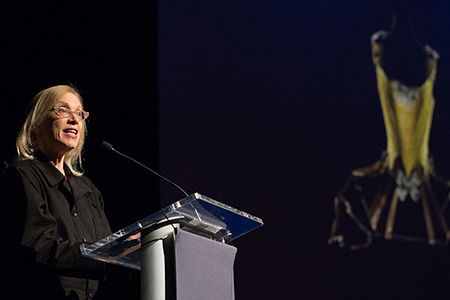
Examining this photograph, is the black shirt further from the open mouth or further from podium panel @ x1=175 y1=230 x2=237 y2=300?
podium panel @ x1=175 y1=230 x2=237 y2=300

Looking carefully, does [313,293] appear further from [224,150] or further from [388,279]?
[224,150]

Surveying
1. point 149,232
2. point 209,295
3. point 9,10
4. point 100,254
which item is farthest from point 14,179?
point 9,10

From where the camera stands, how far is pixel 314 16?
13.7 ft

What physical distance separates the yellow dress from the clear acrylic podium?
2029 mm

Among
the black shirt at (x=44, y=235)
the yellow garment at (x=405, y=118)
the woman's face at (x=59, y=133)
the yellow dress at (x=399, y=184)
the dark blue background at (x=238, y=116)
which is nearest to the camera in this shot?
the black shirt at (x=44, y=235)

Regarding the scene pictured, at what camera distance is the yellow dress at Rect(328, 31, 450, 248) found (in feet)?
12.9

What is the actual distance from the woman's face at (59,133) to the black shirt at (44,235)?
103 mm

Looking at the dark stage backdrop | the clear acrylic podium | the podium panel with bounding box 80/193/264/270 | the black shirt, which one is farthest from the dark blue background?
the clear acrylic podium

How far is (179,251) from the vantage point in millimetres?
1702

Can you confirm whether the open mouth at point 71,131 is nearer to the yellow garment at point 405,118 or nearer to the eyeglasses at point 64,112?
the eyeglasses at point 64,112

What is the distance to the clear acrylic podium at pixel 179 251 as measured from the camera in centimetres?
171

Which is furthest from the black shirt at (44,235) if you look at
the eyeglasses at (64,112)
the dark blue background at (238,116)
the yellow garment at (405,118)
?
the yellow garment at (405,118)

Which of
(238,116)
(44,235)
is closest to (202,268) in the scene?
(44,235)

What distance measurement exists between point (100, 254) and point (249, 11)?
240cm
